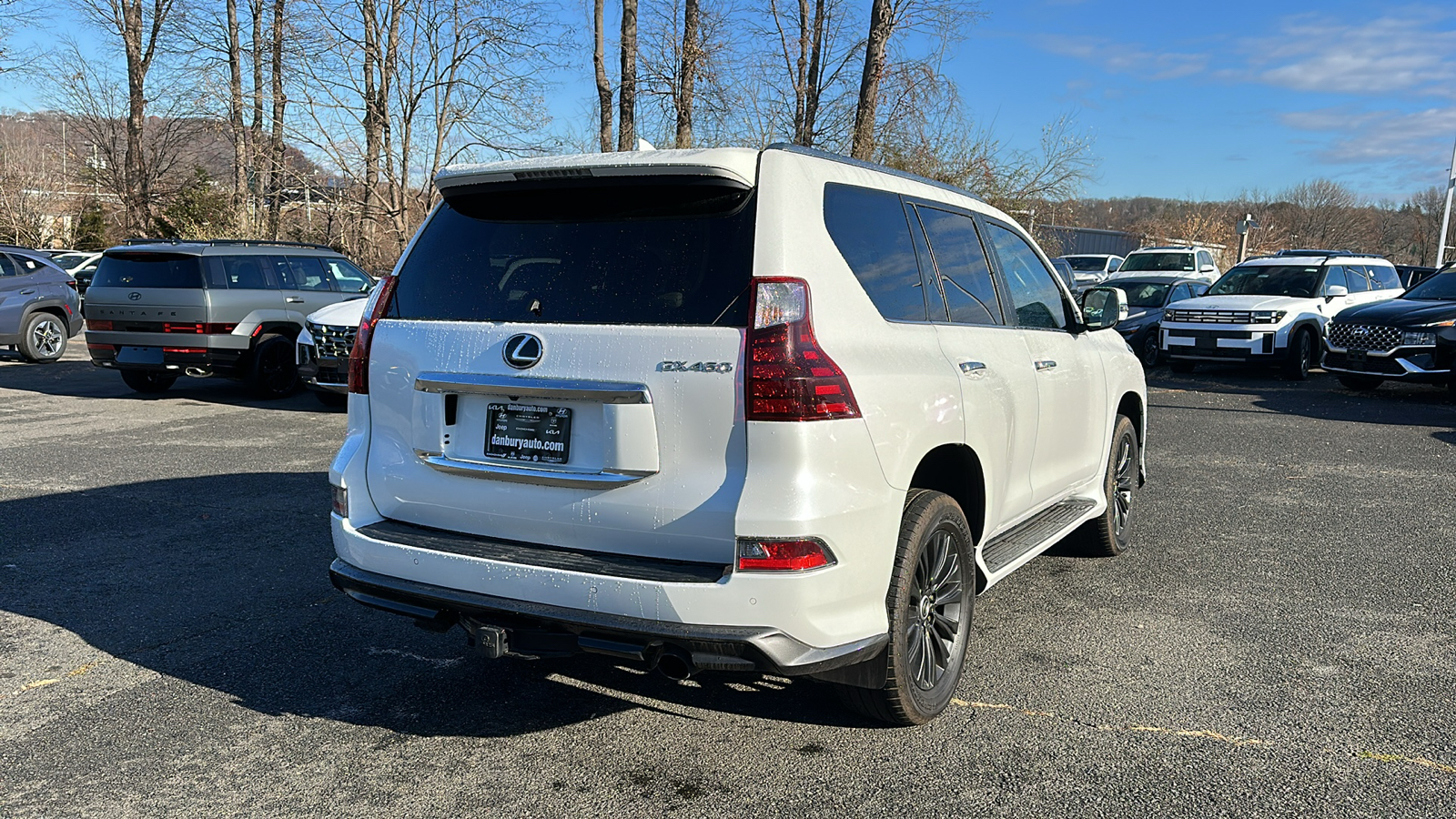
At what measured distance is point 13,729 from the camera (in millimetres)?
3600

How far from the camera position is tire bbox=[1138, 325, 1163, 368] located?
59.1ft

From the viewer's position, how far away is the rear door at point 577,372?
3.09 metres

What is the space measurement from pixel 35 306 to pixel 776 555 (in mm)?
17056

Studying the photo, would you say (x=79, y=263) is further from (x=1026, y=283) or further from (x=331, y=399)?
(x=1026, y=283)

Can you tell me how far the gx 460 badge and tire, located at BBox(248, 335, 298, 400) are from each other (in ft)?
34.2

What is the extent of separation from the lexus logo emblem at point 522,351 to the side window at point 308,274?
10.8m

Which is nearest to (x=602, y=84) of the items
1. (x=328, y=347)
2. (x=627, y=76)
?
(x=627, y=76)

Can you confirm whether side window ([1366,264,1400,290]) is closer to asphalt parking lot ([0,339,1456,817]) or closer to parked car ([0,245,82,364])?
asphalt parking lot ([0,339,1456,817])

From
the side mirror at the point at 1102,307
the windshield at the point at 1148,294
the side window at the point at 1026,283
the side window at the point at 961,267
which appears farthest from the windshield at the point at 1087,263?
the side window at the point at 961,267

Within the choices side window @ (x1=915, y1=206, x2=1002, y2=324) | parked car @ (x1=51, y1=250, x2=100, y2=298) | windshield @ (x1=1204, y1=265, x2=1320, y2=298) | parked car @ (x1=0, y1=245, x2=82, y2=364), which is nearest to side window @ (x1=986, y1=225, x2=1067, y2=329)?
side window @ (x1=915, y1=206, x2=1002, y2=324)

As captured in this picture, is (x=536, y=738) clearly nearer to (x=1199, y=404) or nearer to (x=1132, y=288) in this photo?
(x=1199, y=404)

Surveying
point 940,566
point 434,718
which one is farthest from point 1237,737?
point 434,718

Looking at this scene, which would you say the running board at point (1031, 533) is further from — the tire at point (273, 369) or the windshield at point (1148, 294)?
the windshield at point (1148, 294)

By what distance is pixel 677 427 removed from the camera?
122 inches
